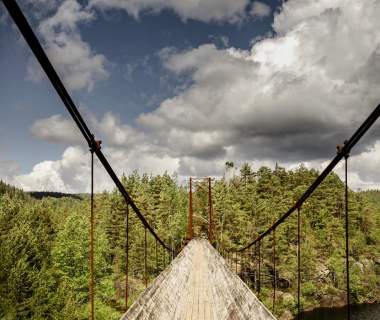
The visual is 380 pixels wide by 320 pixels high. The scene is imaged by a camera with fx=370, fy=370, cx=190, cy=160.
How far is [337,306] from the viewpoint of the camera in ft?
132

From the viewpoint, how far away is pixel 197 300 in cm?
934

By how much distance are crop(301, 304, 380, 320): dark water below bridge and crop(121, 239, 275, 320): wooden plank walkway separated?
1139 inches

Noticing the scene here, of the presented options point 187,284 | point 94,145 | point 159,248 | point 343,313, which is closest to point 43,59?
point 94,145

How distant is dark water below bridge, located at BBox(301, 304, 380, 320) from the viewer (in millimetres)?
35438

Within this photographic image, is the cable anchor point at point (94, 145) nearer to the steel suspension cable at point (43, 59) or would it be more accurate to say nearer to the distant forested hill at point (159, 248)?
the steel suspension cable at point (43, 59)

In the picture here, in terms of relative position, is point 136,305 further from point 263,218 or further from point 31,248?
point 263,218

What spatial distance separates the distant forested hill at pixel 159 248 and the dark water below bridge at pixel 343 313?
5.60ft

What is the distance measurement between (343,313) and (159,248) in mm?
19741

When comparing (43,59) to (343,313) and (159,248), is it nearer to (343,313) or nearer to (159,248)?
(159,248)

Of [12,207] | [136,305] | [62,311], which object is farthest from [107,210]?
[136,305]

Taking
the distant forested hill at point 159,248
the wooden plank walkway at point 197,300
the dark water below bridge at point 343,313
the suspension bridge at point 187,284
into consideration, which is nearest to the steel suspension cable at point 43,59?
the suspension bridge at point 187,284

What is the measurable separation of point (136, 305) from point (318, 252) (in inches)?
1853

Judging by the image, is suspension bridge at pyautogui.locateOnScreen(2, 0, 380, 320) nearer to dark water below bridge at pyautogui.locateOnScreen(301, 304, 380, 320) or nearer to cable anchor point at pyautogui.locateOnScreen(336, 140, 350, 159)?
cable anchor point at pyautogui.locateOnScreen(336, 140, 350, 159)

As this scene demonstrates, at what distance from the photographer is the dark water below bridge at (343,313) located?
35438mm
